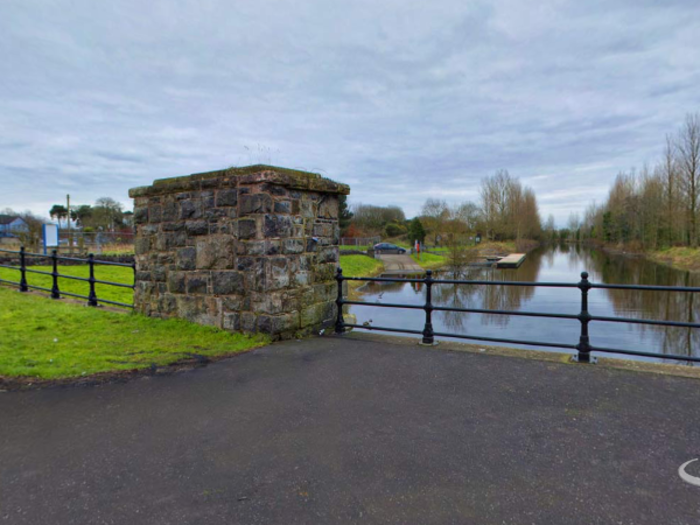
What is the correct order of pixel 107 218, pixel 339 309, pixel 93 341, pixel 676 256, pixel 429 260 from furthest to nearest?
pixel 107 218 → pixel 429 260 → pixel 676 256 → pixel 339 309 → pixel 93 341

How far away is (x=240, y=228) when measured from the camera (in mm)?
5516

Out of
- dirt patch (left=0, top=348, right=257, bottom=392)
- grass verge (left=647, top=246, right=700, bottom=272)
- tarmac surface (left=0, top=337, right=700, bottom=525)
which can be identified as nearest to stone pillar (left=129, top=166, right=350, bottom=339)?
dirt patch (left=0, top=348, right=257, bottom=392)

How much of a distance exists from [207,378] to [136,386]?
0.61 metres

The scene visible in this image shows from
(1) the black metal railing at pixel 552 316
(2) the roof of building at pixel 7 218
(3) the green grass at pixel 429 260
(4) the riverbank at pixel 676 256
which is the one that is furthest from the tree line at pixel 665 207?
(2) the roof of building at pixel 7 218

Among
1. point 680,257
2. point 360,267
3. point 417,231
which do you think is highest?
point 417,231

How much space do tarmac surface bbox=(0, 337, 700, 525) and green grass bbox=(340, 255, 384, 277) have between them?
26530 millimetres

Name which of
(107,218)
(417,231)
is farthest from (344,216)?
(107,218)

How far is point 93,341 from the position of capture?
5.44 m

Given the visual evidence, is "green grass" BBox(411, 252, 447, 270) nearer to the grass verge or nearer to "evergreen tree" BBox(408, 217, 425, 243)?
"evergreen tree" BBox(408, 217, 425, 243)

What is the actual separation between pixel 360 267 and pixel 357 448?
32.6 meters

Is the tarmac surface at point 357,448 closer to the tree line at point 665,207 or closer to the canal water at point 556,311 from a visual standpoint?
the canal water at point 556,311

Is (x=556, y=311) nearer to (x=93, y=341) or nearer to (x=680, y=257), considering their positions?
(x=93, y=341)

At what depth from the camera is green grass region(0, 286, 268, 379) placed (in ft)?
14.6

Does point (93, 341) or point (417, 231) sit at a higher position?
point (417, 231)
